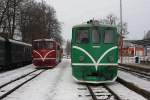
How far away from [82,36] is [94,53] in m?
1.21

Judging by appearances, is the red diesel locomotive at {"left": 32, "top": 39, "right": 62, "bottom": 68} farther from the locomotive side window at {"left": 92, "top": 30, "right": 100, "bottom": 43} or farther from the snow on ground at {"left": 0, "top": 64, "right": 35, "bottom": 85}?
the locomotive side window at {"left": 92, "top": 30, "right": 100, "bottom": 43}

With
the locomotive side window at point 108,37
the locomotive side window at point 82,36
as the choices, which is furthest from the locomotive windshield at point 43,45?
the locomotive side window at point 108,37

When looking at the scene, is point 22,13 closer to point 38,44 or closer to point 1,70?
point 38,44

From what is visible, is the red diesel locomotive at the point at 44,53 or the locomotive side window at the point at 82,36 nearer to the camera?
the locomotive side window at the point at 82,36

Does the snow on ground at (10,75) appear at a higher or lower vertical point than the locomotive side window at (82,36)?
lower

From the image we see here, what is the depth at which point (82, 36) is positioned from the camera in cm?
2166

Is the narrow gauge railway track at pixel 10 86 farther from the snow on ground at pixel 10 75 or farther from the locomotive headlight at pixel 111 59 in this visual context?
the locomotive headlight at pixel 111 59

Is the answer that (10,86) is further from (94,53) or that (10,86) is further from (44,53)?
(44,53)

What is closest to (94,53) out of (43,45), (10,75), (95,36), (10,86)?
(95,36)

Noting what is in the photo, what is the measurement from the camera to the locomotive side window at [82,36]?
21.5m

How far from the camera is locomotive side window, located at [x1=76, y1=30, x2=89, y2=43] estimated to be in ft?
70.5

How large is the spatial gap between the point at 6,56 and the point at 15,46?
14.7ft

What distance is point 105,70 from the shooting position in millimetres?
20859

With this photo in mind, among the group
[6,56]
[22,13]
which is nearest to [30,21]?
[22,13]
